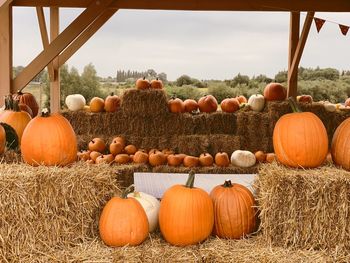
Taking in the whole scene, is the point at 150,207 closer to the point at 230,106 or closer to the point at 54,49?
the point at 54,49

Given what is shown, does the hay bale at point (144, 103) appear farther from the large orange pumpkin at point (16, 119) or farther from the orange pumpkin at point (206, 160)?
the large orange pumpkin at point (16, 119)

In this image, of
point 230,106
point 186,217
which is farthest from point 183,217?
point 230,106

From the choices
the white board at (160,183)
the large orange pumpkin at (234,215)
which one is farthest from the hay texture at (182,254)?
the white board at (160,183)

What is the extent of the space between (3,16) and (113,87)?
207 inches

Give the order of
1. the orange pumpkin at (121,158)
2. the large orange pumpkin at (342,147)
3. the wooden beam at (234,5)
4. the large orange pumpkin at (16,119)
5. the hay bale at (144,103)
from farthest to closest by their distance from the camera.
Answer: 1. the hay bale at (144,103)
2. the orange pumpkin at (121,158)
3. the wooden beam at (234,5)
4. the large orange pumpkin at (16,119)
5. the large orange pumpkin at (342,147)

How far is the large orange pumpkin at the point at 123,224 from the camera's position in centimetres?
226

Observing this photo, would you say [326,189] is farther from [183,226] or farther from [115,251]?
[115,251]

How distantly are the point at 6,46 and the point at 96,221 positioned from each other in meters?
3.38

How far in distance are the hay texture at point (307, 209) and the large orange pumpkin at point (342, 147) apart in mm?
175

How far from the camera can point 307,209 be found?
2.22 metres

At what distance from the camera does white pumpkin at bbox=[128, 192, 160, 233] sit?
8.14 ft

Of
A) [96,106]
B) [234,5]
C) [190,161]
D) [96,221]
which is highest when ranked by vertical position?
[234,5]

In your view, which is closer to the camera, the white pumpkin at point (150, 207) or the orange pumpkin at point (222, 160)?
the white pumpkin at point (150, 207)

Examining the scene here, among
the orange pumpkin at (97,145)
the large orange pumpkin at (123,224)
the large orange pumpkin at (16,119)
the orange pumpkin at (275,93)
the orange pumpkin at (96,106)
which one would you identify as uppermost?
the orange pumpkin at (275,93)
